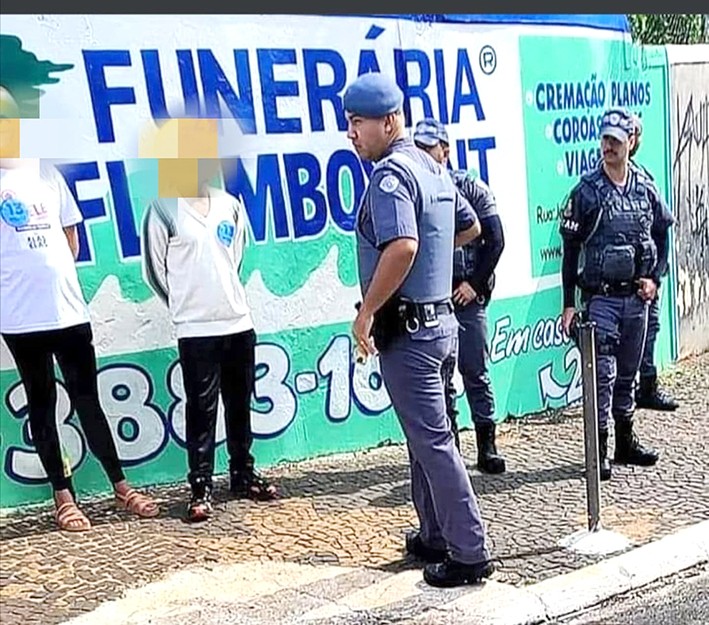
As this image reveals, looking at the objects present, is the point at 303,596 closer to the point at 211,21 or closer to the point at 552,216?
the point at 211,21

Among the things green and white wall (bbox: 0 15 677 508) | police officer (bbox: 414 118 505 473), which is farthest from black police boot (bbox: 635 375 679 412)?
police officer (bbox: 414 118 505 473)

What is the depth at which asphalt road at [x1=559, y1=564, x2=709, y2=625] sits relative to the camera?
4973 mm

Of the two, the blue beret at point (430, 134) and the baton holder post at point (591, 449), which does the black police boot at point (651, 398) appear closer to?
the baton holder post at point (591, 449)

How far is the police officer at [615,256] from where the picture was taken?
6.54 metres

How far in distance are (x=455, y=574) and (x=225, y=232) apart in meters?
Result: 2.02

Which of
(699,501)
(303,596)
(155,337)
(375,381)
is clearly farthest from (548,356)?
(303,596)

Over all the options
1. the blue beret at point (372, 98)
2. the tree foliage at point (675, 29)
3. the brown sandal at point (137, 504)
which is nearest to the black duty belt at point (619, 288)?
the blue beret at point (372, 98)

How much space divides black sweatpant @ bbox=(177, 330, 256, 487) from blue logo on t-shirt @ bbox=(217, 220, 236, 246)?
0.46m

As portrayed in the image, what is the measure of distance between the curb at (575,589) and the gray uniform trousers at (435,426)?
0.65ft

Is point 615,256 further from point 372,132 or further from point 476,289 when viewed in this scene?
point 372,132

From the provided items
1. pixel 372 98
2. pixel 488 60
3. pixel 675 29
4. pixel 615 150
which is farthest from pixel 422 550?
pixel 675 29

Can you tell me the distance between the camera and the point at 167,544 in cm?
567

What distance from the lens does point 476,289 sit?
6.67 metres

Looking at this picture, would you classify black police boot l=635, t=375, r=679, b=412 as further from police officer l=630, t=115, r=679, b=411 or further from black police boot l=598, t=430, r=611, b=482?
black police boot l=598, t=430, r=611, b=482
